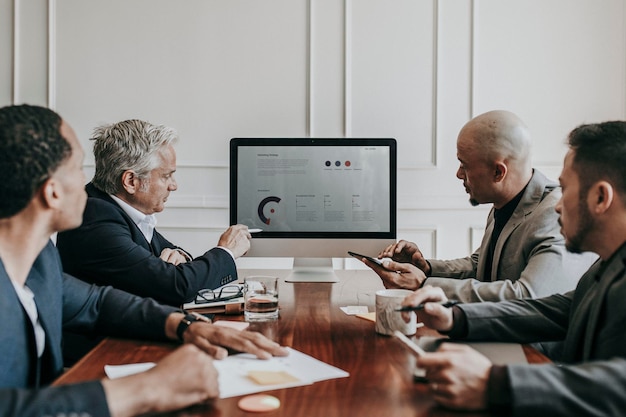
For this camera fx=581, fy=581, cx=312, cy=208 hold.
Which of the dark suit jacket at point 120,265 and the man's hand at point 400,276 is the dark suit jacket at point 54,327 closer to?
the dark suit jacket at point 120,265

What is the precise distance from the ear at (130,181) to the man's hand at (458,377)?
133 centimetres

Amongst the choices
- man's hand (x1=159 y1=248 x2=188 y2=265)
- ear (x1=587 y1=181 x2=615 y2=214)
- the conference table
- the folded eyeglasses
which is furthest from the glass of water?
ear (x1=587 y1=181 x2=615 y2=214)

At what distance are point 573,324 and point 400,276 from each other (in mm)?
604

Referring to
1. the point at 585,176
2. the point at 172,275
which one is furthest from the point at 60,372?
the point at 585,176

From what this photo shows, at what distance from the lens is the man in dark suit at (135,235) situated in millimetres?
1714

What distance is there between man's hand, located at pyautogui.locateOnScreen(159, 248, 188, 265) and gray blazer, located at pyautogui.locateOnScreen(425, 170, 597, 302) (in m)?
0.90

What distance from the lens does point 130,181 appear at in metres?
1.98

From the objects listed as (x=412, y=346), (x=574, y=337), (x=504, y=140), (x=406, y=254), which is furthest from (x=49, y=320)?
(x=504, y=140)

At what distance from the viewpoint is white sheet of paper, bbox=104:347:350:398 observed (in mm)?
1002

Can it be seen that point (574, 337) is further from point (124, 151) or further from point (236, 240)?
point (124, 151)

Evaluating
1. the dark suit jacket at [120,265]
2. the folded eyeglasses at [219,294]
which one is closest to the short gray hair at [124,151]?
the dark suit jacket at [120,265]

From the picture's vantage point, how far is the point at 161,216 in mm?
3137

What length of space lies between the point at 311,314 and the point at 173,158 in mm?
851

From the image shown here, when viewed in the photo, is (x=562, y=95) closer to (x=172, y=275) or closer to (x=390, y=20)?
(x=390, y=20)
